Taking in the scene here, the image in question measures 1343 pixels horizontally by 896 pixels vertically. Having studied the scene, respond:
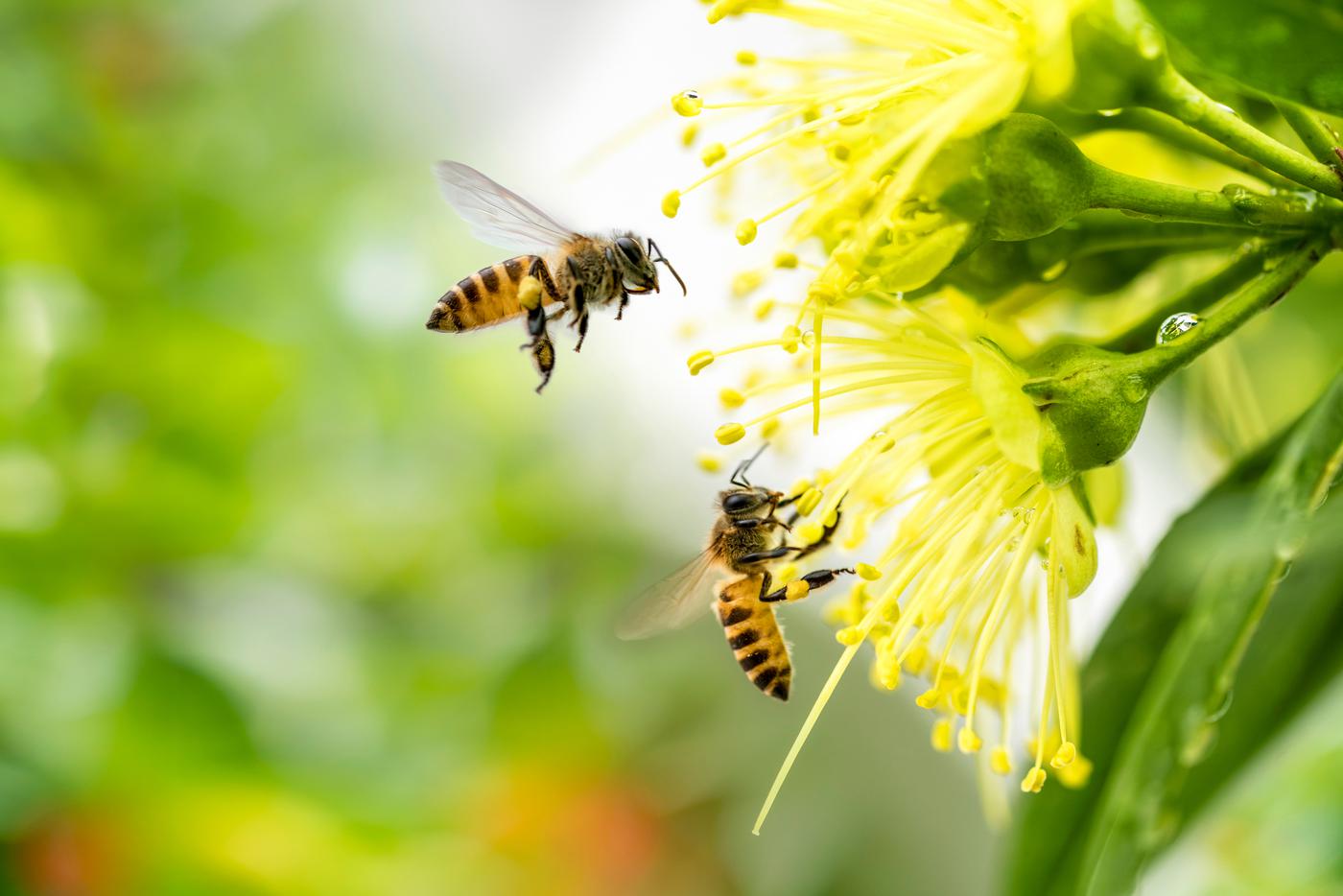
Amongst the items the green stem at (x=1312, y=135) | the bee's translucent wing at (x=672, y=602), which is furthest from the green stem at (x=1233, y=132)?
the bee's translucent wing at (x=672, y=602)

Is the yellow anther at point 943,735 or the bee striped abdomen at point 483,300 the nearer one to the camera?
the yellow anther at point 943,735

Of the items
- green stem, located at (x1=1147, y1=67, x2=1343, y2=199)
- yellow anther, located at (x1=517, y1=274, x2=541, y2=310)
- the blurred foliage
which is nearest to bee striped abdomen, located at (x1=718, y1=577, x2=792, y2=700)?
yellow anther, located at (x1=517, y1=274, x2=541, y2=310)

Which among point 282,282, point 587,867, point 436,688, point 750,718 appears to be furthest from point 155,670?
point 750,718

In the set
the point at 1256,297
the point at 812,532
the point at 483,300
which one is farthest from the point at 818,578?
the point at 1256,297

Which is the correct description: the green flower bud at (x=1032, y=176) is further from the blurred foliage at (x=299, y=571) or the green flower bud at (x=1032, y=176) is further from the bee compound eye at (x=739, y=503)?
the blurred foliage at (x=299, y=571)

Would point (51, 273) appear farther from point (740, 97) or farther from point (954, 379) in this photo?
point (954, 379)

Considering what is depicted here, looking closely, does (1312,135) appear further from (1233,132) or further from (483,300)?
(483,300)

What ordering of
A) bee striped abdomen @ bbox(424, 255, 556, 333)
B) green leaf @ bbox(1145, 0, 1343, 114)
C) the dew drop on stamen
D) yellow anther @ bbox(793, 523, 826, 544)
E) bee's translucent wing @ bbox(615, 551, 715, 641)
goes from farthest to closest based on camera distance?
1. bee's translucent wing @ bbox(615, 551, 715, 641)
2. bee striped abdomen @ bbox(424, 255, 556, 333)
3. yellow anther @ bbox(793, 523, 826, 544)
4. the dew drop on stamen
5. green leaf @ bbox(1145, 0, 1343, 114)

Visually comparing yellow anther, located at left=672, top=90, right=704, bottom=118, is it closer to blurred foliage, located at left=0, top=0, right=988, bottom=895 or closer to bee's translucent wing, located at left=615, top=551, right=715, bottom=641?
bee's translucent wing, located at left=615, top=551, right=715, bottom=641
